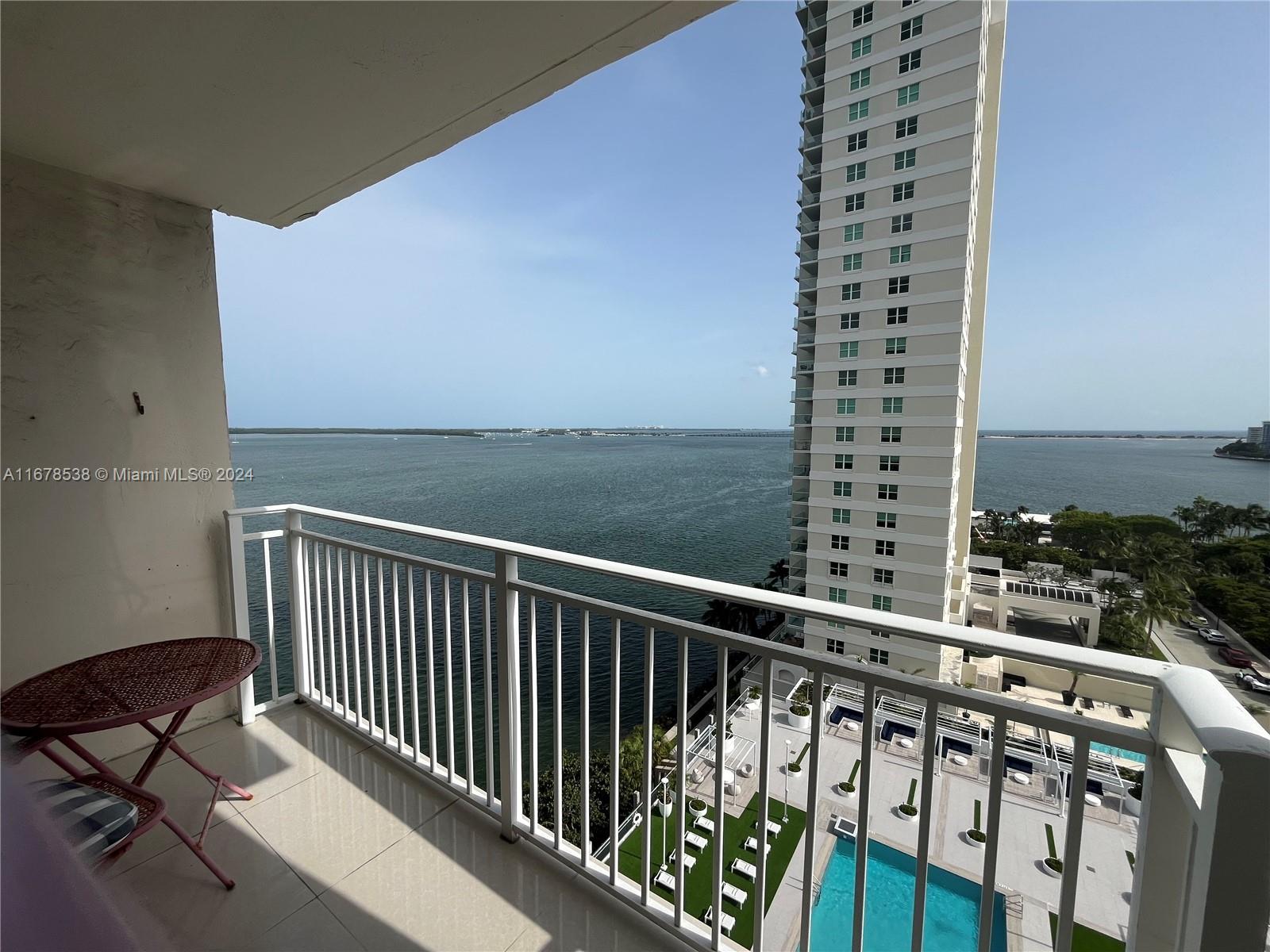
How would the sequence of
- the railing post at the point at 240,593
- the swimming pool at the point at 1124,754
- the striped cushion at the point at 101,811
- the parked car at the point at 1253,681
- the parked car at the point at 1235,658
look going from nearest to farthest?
the swimming pool at the point at 1124,754, the striped cushion at the point at 101,811, the railing post at the point at 240,593, the parked car at the point at 1253,681, the parked car at the point at 1235,658

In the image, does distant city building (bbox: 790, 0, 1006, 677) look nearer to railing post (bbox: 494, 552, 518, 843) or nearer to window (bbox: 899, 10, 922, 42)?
window (bbox: 899, 10, 922, 42)

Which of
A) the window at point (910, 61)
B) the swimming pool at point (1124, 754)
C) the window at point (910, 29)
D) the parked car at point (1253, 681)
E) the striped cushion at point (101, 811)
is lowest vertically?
the parked car at point (1253, 681)

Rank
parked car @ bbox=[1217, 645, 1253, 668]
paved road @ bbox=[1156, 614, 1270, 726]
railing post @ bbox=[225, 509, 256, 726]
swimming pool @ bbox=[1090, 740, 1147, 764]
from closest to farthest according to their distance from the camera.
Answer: swimming pool @ bbox=[1090, 740, 1147, 764] → railing post @ bbox=[225, 509, 256, 726] → parked car @ bbox=[1217, 645, 1253, 668] → paved road @ bbox=[1156, 614, 1270, 726]

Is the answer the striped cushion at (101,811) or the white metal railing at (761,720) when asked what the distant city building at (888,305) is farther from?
the striped cushion at (101,811)

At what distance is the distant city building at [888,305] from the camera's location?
24.6 metres

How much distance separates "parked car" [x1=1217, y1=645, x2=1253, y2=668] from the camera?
52.0ft

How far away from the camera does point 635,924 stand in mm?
1649

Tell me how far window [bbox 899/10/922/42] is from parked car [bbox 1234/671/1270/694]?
2849 cm

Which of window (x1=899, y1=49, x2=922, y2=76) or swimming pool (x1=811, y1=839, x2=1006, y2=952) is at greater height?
window (x1=899, y1=49, x2=922, y2=76)

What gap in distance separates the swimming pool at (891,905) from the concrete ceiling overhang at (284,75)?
34.1ft

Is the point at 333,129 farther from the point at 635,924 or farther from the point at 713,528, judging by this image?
the point at 713,528

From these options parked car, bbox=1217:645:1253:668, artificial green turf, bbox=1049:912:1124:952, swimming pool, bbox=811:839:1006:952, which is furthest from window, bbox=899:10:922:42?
artificial green turf, bbox=1049:912:1124:952

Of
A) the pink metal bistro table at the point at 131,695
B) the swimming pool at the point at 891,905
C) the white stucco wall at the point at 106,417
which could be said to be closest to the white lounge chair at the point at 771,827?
the pink metal bistro table at the point at 131,695

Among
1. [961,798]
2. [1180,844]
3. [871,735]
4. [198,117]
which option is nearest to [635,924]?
[871,735]
